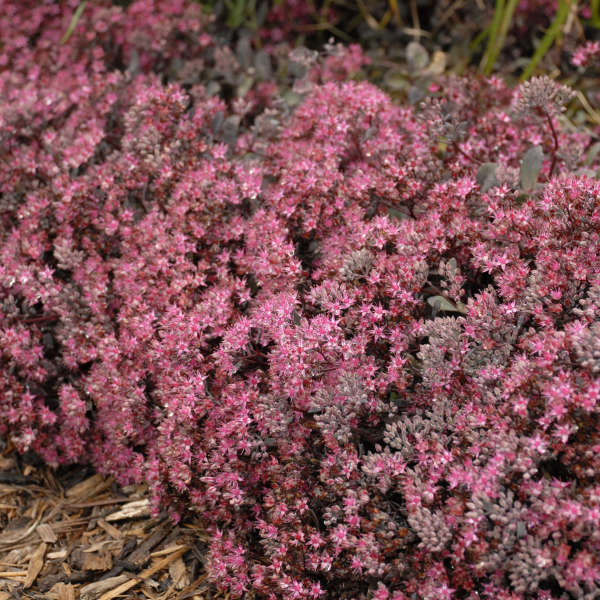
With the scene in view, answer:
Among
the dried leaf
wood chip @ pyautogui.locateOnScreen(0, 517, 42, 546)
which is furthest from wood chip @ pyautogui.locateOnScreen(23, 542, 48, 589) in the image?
the dried leaf

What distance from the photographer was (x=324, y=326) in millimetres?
2205

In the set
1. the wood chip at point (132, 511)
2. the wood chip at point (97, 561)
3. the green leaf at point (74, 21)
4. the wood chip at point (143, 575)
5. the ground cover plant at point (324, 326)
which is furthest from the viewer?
the green leaf at point (74, 21)

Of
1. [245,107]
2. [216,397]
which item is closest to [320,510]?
[216,397]

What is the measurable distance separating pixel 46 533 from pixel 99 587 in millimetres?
413

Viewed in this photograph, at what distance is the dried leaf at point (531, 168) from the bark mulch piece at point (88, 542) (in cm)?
180

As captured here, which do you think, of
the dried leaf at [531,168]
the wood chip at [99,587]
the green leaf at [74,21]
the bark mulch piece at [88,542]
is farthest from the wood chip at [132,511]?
the green leaf at [74,21]

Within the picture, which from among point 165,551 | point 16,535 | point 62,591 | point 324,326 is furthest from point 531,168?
point 16,535

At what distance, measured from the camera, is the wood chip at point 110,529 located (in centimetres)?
274

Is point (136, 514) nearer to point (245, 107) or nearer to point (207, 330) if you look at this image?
point (207, 330)

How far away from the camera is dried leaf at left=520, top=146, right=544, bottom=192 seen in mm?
2684

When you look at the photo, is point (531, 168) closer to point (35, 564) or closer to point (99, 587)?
point (99, 587)

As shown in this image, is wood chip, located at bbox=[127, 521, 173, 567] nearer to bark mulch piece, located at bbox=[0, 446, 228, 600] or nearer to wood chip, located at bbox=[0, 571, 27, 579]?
bark mulch piece, located at bbox=[0, 446, 228, 600]

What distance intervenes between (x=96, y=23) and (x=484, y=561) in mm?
3576

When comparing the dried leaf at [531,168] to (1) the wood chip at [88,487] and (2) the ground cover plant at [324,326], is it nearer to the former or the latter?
(2) the ground cover plant at [324,326]
